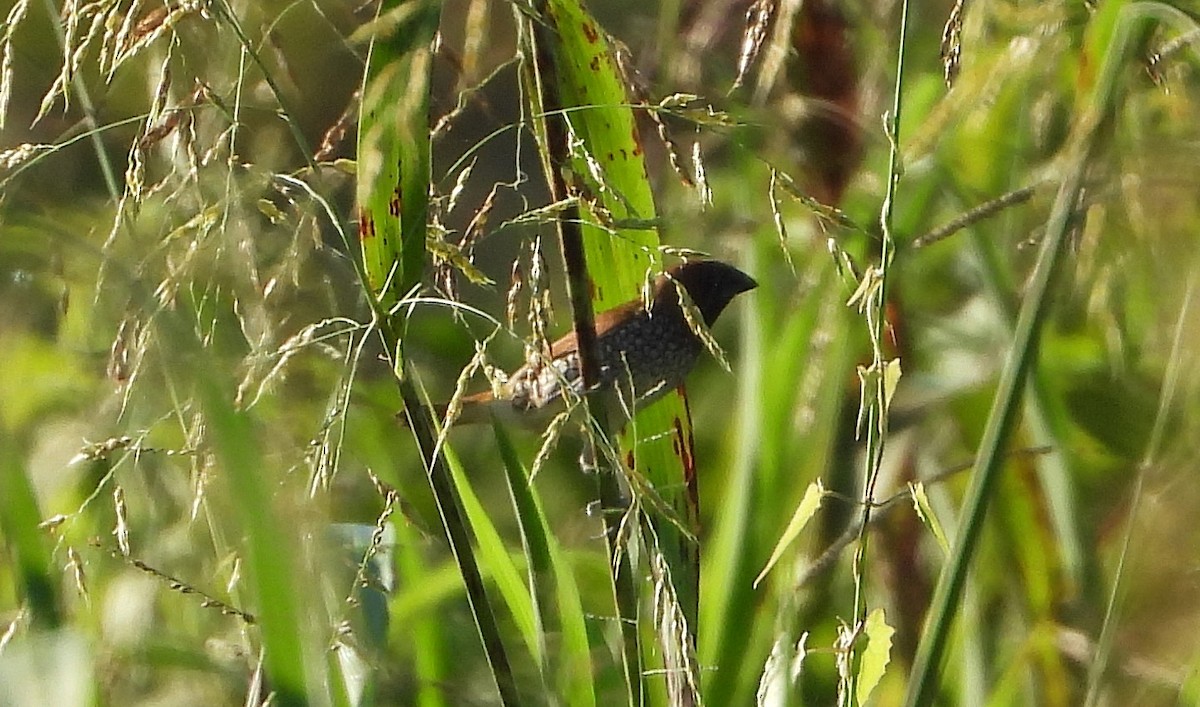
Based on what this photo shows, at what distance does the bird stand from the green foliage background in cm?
8

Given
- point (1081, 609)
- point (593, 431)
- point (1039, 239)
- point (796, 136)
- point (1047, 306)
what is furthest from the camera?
point (796, 136)

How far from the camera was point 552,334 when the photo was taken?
45.1 inches

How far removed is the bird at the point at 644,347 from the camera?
151cm

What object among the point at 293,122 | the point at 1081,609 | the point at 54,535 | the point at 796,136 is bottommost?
the point at 1081,609

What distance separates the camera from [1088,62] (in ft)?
3.04

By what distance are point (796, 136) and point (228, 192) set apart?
867 mm

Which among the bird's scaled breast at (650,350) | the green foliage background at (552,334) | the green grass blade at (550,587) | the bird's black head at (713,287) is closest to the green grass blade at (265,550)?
the green foliage background at (552,334)

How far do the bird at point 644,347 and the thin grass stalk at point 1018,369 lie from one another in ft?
1.75

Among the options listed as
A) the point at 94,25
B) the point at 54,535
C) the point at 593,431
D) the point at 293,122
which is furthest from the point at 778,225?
the point at 54,535

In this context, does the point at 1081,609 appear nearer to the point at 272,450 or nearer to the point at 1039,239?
the point at 1039,239

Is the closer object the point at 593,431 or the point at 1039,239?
the point at 593,431

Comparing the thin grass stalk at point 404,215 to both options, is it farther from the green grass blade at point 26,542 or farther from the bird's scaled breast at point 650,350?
the bird's scaled breast at point 650,350

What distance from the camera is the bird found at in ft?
4.96

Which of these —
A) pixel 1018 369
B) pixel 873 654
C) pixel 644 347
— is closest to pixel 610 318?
pixel 644 347
